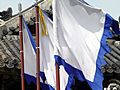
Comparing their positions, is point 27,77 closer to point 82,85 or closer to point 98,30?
point 98,30

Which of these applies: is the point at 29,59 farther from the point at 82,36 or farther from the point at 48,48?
the point at 82,36

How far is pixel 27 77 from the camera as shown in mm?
12203

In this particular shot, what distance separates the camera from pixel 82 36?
11.5 m

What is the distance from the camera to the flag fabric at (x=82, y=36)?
37.0ft

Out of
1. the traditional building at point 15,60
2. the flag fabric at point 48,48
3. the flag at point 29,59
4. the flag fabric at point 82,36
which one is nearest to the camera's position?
the flag fabric at point 82,36

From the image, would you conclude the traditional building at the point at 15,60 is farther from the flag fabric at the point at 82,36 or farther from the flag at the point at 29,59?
the flag fabric at the point at 82,36

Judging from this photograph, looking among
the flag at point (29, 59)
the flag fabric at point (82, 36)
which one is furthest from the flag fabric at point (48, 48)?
the flag fabric at point (82, 36)

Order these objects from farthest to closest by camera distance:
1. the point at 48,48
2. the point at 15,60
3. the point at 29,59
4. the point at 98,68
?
the point at 15,60
the point at 29,59
the point at 48,48
the point at 98,68

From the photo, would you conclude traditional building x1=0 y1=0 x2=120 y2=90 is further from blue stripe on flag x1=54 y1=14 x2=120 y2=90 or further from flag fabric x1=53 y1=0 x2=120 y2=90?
flag fabric x1=53 y1=0 x2=120 y2=90

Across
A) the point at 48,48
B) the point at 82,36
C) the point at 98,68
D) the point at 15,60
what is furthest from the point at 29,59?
the point at 98,68

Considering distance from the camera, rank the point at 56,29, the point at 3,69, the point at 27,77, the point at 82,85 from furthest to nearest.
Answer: the point at 82,85 → the point at 3,69 → the point at 27,77 → the point at 56,29

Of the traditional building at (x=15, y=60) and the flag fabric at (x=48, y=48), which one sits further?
the traditional building at (x=15, y=60)

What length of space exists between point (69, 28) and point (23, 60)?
1.36 metres

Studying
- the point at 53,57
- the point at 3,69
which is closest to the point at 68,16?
the point at 53,57
